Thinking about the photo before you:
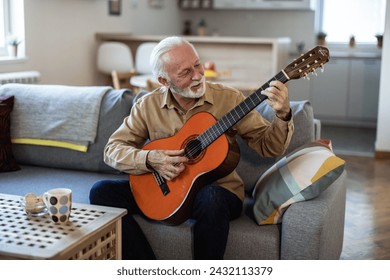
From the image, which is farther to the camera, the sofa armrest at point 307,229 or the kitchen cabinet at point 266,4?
the kitchen cabinet at point 266,4

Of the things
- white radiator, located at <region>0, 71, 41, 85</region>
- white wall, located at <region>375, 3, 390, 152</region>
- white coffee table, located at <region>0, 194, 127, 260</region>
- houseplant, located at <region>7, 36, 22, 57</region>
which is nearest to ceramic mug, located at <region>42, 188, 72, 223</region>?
white coffee table, located at <region>0, 194, 127, 260</region>

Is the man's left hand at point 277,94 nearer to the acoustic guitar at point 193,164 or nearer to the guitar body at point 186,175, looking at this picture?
the acoustic guitar at point 193,164

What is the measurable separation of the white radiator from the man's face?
2.25 metres

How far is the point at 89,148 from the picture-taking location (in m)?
2.89

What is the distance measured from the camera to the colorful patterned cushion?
6.93 ft

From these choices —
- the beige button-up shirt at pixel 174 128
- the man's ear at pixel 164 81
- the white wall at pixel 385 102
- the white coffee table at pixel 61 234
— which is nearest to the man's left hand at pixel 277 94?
the beige button-up shirt at pixel 174 128

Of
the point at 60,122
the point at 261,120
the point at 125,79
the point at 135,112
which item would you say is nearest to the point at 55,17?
the point at 125,79

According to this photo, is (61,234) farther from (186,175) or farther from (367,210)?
(367,210)

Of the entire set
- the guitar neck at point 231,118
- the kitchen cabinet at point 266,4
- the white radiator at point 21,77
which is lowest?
the white radiator at point 21,77

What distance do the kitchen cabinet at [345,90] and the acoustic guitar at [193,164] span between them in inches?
197

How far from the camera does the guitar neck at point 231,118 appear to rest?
2.06 m

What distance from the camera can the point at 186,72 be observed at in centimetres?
227

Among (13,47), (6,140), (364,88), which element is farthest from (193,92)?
(364,88)
